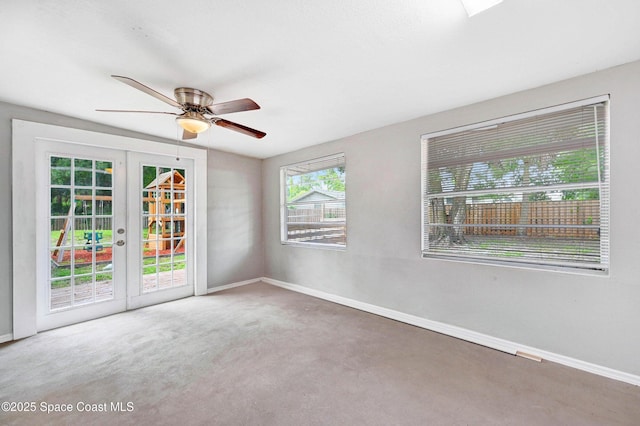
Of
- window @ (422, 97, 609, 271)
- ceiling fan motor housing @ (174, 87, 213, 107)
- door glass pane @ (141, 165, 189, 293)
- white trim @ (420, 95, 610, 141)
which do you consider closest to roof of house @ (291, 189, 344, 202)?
window @ (422, 97, 609, 271)

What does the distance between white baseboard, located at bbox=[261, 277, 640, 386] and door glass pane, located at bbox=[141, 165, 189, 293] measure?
2.24 metres

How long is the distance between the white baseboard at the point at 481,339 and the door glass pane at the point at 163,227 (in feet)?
7.36

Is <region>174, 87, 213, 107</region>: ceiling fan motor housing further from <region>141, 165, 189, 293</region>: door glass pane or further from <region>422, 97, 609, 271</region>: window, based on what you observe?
<region>422, 97, 609, 271</region>: window

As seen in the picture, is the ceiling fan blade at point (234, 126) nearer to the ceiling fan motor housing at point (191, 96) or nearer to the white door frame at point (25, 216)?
the ceiling fan motor housing at point (191, 96)

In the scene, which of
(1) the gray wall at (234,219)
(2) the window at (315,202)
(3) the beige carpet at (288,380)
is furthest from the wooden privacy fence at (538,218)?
(1) the gray wall at (234,219)

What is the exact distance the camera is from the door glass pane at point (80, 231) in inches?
116

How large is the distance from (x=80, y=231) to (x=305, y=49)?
131 inches

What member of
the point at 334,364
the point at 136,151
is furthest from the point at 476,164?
the point at 136,151

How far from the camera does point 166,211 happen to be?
3809 millimetres

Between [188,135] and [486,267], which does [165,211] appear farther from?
[486,267]

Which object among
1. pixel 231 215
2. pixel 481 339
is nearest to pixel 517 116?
pixel 481 339

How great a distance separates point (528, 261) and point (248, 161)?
422 centimetres

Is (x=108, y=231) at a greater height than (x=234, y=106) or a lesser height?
lesser

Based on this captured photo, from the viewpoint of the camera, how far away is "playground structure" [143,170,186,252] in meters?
3.65
